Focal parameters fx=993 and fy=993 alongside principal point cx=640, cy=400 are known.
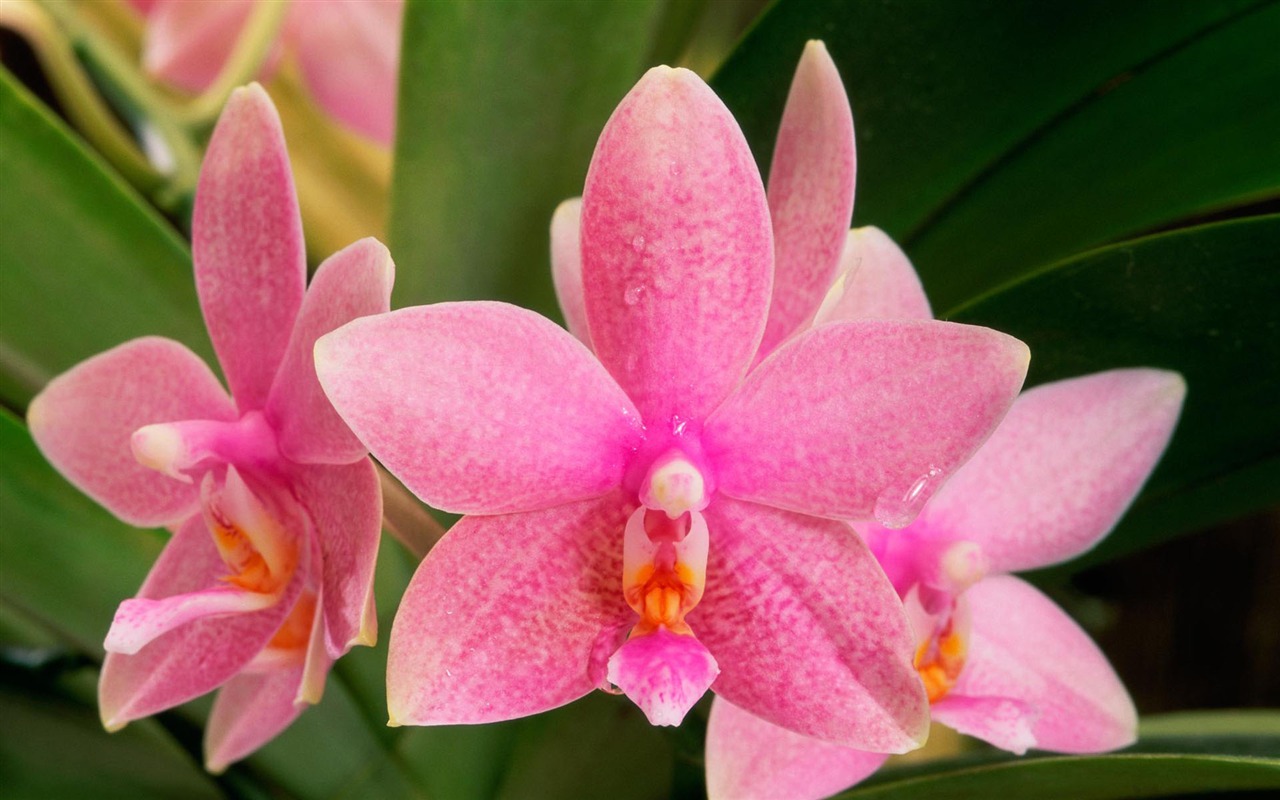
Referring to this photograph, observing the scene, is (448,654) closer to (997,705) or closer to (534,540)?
(534,540)

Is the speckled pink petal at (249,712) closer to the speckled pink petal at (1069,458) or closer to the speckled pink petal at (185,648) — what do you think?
the speckled pink petal at (185,648)

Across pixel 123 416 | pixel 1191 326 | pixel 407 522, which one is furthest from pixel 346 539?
pixel 1191 326

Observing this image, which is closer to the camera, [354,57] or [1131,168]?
[1131,168]

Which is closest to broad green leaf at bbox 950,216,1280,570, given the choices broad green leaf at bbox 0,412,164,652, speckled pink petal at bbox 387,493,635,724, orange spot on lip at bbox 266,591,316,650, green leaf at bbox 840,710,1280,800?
green leaf at bbox 840,710,1280,800

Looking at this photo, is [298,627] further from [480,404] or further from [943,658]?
[943,658]

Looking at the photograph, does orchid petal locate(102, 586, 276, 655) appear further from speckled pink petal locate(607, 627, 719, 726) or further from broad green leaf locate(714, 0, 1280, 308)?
broad green leaf locate(714, 0, 1280, 308)

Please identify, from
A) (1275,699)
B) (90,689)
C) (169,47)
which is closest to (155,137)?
(169,47)
